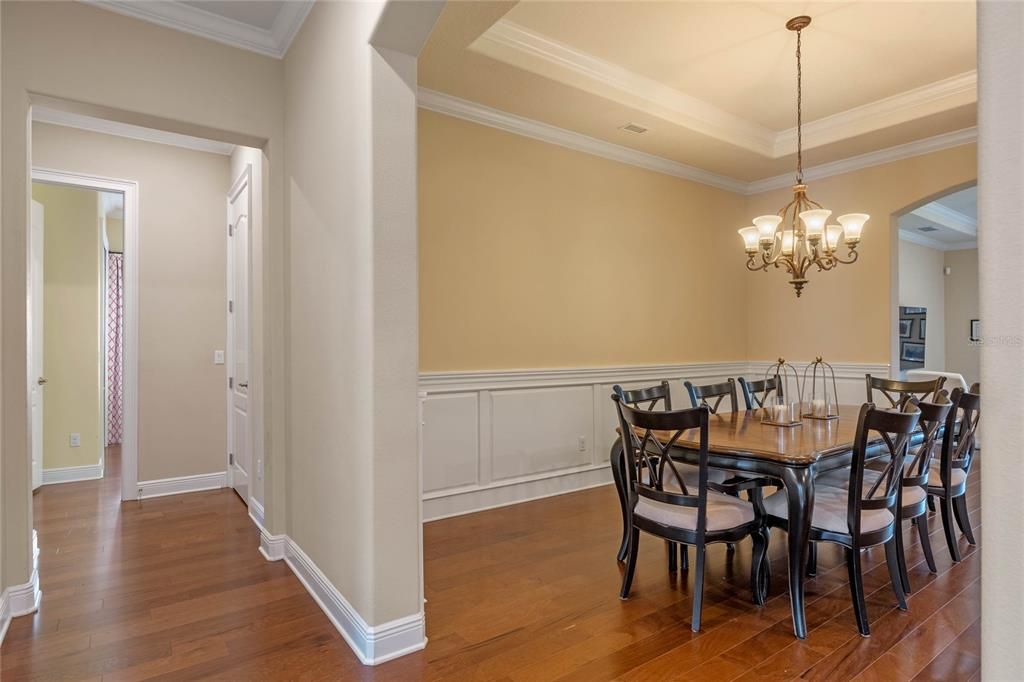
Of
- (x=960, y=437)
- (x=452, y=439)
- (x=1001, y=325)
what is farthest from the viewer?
(x=452, y=439)

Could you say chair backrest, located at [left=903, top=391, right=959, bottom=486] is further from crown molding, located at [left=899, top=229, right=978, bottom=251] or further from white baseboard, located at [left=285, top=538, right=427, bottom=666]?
crown molding, located at [left=899, top=229, right=978, bottom=251]

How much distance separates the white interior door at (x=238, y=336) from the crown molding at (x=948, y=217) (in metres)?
7.48

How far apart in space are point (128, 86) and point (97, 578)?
2427 mm

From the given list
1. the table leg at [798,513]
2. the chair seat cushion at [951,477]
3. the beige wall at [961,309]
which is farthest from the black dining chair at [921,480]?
the beige wall at [961,309]

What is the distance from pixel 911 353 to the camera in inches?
293

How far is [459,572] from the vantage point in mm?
2979

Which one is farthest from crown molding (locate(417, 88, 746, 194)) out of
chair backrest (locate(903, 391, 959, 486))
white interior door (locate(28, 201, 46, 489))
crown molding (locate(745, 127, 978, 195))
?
white interior door (locate(28, 201, 46, 489))

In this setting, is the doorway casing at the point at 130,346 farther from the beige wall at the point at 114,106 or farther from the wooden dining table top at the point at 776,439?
the wooden dining table top at the point at 776,439

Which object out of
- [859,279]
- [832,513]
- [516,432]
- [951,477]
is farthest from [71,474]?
[859,279]

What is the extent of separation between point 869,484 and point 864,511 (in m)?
0.53

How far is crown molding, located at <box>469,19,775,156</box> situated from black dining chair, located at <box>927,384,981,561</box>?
102 inches

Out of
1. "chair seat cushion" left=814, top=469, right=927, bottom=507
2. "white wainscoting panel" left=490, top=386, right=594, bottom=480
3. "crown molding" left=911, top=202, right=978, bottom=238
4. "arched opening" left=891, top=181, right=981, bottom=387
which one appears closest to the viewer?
"chair seat cushion" left=814, top=469, right=927, bottom=507

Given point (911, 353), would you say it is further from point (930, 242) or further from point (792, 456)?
point (792, 456)

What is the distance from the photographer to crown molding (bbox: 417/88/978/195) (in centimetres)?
400
